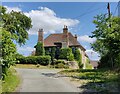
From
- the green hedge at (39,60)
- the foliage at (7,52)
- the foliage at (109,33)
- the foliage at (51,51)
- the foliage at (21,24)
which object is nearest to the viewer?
the foliage at (7,52)

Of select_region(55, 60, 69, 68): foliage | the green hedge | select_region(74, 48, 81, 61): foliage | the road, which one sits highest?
select_region(74, 48, 81, 61): foliage

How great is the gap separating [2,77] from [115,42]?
14.9 meters

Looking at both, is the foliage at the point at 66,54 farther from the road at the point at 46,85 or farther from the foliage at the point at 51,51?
the road at the point at 46,85

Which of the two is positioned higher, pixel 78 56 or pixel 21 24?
pixel 21 24

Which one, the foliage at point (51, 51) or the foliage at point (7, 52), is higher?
the foliage at point (51, 51)

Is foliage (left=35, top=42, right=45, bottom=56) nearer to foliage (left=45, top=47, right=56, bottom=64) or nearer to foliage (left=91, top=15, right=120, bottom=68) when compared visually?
foliage (left=45, top=47, right=56, bottom=64)

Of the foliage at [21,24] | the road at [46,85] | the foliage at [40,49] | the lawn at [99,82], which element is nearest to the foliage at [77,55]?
the foliage at [40,49]

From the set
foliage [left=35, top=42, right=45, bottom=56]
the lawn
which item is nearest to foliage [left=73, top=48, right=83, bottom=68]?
foliage [left=35, top=42, right=45, bottom=56]

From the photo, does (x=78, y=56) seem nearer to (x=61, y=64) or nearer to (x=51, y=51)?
(x=51, y=51)

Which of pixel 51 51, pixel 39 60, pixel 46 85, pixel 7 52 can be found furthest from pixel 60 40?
pixel 7 52

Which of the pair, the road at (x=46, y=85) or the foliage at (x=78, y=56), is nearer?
the road at (x=46, y=85)

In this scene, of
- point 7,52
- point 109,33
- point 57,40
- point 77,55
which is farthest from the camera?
point 57,40

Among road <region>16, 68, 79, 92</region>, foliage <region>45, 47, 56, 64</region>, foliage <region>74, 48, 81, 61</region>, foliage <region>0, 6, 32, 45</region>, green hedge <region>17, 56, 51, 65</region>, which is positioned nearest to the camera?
road <region>16, 68, 79, 92</region>

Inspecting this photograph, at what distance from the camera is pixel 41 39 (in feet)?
202
